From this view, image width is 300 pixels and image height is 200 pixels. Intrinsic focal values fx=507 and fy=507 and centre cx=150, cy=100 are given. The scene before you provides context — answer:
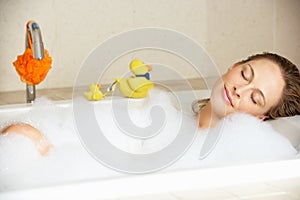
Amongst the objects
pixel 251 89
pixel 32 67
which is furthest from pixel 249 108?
pixel 32 67

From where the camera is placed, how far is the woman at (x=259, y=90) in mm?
1698

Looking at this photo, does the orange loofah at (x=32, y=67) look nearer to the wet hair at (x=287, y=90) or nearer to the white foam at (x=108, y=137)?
the white foam at (x=108, y=137)

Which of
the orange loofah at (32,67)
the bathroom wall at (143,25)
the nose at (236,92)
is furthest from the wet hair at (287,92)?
the bathroom wall at (143,25)

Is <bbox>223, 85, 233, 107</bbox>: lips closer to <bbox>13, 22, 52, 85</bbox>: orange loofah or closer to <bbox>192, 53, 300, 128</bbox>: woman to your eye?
<bbox>192, 53, 300, 128</bbox>: woman

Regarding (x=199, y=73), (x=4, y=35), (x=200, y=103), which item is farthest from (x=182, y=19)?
(x=200, y=103)

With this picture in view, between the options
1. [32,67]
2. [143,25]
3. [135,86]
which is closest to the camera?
[32,67]

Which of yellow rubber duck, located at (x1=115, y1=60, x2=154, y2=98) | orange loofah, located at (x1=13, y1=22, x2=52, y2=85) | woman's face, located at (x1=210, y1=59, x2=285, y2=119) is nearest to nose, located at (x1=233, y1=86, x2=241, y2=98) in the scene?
woman's face, located at (x1=210, y1=59, x2=285, y2=119)

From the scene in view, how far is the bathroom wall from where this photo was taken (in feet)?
9.48

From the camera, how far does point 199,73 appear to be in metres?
3.33

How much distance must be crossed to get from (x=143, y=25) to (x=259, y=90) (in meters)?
1.57

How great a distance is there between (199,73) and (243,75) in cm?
161

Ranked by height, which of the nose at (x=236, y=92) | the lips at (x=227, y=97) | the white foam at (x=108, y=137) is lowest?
the white foam at (x=108, y=137)

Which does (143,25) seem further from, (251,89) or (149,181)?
(149,181)

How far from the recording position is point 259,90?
169 centimetres
